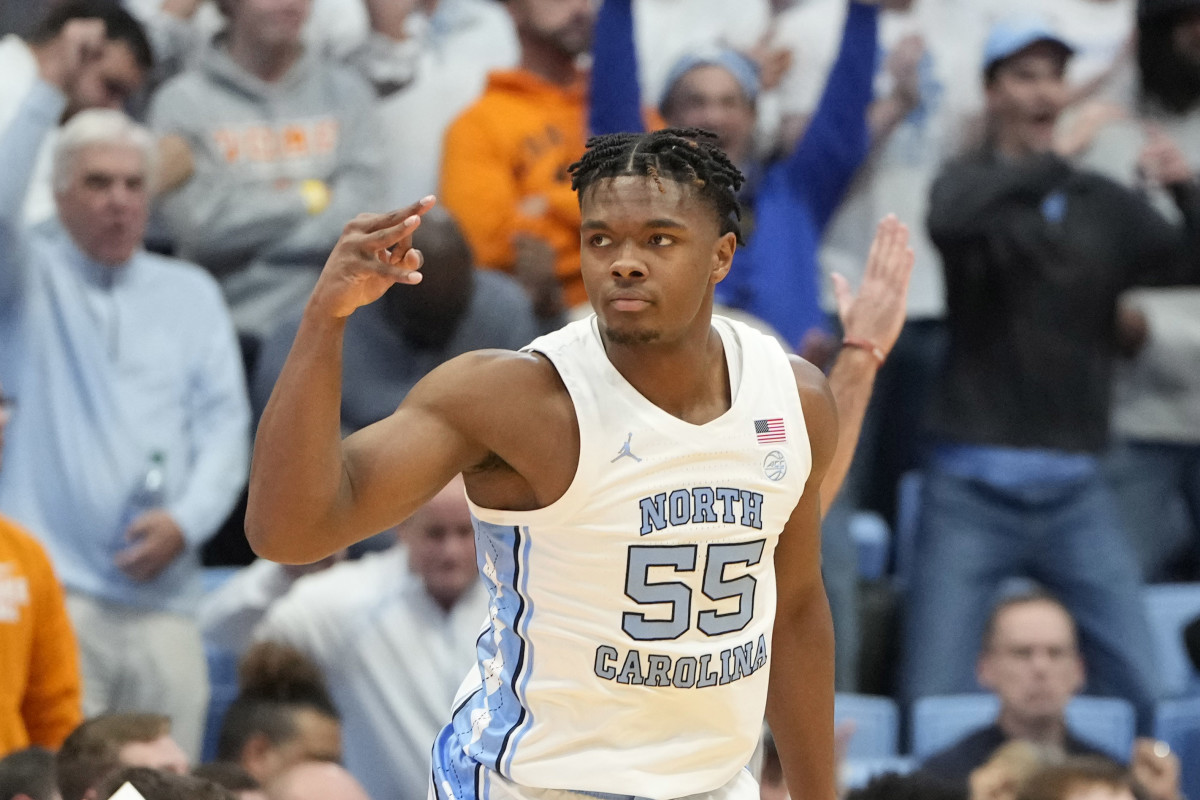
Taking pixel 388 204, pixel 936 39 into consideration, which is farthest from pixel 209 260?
pixel 936 39

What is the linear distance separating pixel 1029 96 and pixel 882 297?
2349 mm

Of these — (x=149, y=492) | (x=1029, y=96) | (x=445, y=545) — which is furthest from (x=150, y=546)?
(x=1029, y=96)

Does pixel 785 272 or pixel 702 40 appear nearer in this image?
pixel 785 272

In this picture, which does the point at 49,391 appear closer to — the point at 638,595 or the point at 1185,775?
the point at 638,595

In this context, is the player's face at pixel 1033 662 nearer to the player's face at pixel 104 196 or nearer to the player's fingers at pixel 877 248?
the player's fingers at pixel 877 248

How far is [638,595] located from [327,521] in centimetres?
45

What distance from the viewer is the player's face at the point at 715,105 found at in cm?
519

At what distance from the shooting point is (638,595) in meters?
2.41

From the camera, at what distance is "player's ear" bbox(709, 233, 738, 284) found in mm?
2453

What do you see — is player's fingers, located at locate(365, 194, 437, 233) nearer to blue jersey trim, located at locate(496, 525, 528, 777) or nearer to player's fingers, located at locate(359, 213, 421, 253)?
player's fingers, located at locate(359, 213, 421, 253)

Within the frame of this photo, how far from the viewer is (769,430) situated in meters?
2.53

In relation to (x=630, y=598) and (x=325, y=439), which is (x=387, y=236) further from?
(x=630, y=598)

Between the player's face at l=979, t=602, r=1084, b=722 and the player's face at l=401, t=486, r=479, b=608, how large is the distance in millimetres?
1511

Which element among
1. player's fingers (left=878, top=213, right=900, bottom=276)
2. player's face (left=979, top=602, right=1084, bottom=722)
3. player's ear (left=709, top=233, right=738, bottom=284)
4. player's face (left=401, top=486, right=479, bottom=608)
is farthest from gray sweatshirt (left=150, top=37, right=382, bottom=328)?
player's ear (left=709, top=233, right=738, bottom=284)
